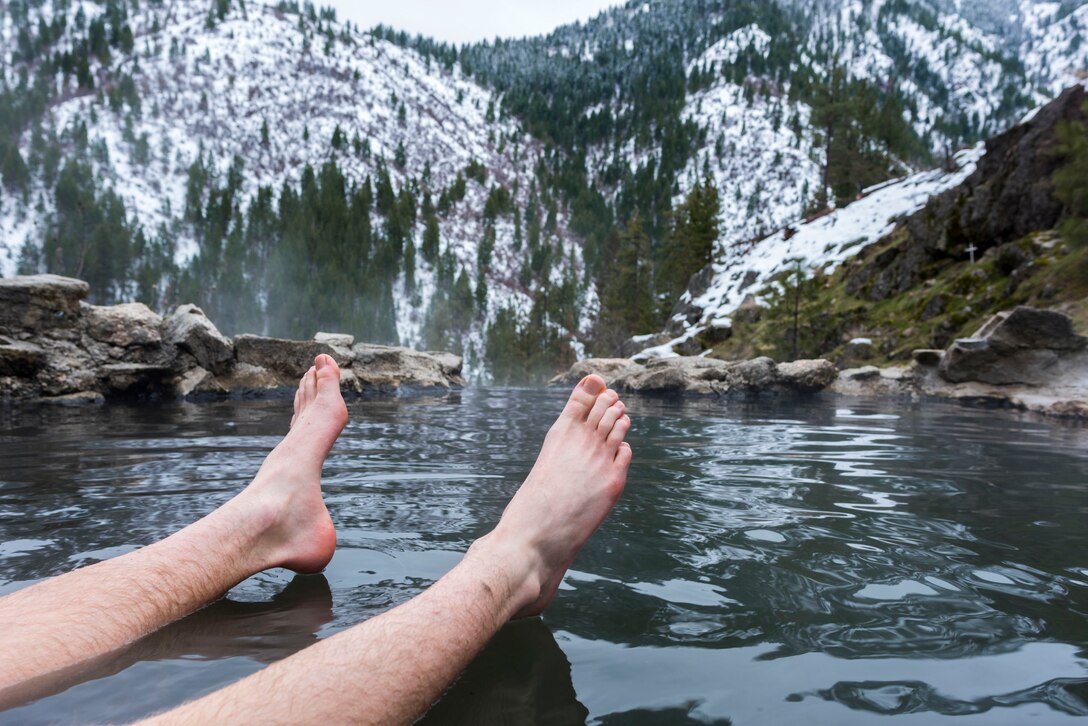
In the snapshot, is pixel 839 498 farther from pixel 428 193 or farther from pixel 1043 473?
pixel 428 193

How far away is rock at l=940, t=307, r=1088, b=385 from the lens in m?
8.03

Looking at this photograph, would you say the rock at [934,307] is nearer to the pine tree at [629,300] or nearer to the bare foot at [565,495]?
the bare foot at [565,495]

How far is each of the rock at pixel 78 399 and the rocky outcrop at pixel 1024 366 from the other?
38.2ft

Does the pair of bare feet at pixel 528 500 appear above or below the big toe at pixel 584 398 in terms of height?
below

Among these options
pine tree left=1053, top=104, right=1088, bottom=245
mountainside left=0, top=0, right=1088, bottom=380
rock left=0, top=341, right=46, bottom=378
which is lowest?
rock left=0, top=341, right=46, bottom=378

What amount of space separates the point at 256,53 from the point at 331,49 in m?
10.3

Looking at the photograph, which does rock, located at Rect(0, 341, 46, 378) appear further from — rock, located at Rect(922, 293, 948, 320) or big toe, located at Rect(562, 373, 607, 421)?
rock, located at Rect(922, 293, 948, 320)

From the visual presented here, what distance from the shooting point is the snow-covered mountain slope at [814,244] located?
70.4ft

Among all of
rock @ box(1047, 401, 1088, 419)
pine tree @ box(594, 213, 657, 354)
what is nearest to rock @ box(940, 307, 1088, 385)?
rock @ box(1047, 401, 1088, 419)

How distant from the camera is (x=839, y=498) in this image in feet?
8.24

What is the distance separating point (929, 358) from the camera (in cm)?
1109

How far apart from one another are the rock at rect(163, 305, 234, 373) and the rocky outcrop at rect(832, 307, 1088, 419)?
1120 cm

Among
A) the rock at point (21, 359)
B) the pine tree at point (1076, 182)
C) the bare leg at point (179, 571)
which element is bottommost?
the bare leg at point (179, 571)

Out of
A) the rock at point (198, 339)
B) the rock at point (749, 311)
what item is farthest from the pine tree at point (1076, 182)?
the rock at point (198, 339)
